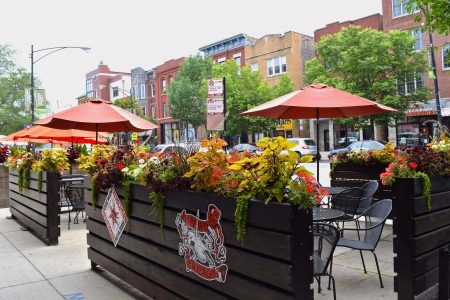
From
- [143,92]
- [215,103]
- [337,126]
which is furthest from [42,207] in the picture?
[143,92]

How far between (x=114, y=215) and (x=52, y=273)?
1.41 meters

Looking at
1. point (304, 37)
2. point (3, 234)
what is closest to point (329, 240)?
point (3, 234)

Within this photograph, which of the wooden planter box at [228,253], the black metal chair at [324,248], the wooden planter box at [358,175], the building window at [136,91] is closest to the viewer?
the wooden planter box at [228,253]

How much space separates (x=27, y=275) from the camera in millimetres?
5051

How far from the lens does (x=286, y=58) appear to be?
38.4 m

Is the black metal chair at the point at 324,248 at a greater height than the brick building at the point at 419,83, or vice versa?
the brick building at the point at 419,83

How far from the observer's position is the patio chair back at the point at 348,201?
5.91 m

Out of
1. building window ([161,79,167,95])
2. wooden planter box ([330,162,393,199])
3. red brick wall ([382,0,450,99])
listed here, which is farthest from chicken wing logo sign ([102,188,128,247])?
building window ([161,79,167,95])

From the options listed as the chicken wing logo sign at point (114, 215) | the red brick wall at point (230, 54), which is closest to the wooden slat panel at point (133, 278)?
the chicken wing logo sign at point (114, 215)

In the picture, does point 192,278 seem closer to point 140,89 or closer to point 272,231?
point 272,231

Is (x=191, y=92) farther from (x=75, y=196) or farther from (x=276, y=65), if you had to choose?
(x=75, y=196)

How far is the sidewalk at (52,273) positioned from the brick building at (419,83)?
25.2 metres

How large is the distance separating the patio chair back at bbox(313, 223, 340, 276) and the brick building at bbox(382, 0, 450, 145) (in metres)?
25.6

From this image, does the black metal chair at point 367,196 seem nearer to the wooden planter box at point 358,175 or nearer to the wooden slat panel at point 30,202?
the wooden planter box at point 358,175
